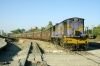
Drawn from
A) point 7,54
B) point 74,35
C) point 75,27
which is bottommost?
point 7,54

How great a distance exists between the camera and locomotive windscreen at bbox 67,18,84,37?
1995 cm

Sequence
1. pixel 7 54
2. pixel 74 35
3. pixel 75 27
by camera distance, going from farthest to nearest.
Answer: pixel 75 27 < pixel 74 35 < pixel 7 54

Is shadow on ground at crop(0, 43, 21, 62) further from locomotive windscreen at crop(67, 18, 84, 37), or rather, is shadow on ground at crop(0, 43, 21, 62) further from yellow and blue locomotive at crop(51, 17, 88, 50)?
locomotive windscreen at crop(67, 18, 84, 37)

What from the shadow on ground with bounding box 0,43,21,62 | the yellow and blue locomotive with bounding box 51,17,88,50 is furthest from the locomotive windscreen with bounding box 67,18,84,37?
the shadow on ground with bounding box 0,43,21,62

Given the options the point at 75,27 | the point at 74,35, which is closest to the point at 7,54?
the point at 74,35

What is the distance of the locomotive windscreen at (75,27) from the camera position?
1995cm

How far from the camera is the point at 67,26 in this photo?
20062mm

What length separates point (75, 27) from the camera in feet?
66.2

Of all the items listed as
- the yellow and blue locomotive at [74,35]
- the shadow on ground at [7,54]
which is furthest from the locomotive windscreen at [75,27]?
the shadow on ground at [7,54]

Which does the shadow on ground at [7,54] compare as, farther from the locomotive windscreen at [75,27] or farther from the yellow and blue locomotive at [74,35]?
the locomotive windscreen at [75,27]

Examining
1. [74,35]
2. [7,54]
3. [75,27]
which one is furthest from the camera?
[75,27]

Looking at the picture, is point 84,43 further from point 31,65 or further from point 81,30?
point 31,65

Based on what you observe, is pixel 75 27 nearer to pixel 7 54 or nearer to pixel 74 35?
pixel 74 35

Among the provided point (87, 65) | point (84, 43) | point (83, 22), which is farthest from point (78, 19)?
point (87, 65)
